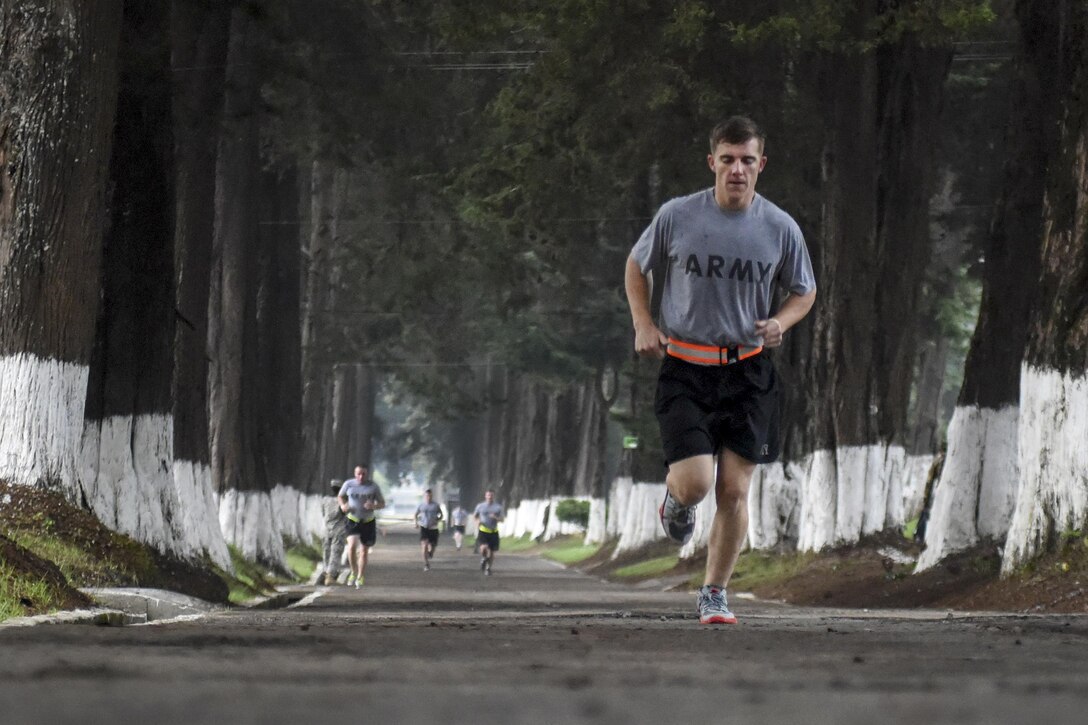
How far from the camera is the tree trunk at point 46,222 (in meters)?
15.6

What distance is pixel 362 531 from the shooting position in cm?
3450

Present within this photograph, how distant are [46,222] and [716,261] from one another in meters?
7.09

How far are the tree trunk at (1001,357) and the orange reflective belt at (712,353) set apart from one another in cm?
1027

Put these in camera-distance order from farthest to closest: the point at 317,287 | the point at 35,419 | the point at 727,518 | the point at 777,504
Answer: the point at 317,287
the point at 777,504
the point at 35,419
the point at 727,518

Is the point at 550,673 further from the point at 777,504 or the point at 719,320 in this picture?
the point at 777,504

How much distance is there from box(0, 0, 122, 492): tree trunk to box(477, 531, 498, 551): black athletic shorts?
28482 mm

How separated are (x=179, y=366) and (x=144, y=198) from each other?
18.8 feet

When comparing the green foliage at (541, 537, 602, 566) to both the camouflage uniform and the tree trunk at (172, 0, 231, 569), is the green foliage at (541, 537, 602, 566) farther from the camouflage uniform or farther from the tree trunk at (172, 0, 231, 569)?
the tree trunk at (172, 0, 231, 569)

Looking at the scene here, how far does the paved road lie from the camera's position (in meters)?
4.67

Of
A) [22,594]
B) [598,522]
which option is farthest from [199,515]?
[598,522]

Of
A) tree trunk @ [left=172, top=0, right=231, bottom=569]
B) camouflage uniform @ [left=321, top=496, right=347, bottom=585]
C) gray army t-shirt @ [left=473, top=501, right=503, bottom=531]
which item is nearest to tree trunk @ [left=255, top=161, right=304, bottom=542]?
camouflage uniform @ [left=321, top=496, right=347, bottom=585]

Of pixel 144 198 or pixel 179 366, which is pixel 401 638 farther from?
pixel 179 366

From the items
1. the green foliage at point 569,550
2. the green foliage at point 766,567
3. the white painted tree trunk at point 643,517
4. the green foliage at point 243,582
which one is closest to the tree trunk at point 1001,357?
the green foliage at point 766,567

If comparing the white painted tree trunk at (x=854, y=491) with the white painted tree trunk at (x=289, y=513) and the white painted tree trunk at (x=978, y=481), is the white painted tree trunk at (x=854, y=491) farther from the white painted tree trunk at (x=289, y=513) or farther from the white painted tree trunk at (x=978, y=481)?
the white painted tree trunk at (x=289, y=513)
